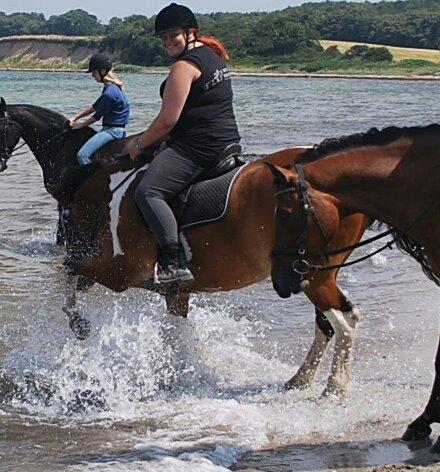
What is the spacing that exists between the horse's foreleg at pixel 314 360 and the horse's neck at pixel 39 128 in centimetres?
501

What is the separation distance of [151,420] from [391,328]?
10.1 feet

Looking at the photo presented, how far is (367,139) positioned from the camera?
601 cm

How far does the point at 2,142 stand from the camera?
10.8 meters

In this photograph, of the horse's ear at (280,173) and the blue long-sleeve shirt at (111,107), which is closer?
the horse's ear at (280,173)

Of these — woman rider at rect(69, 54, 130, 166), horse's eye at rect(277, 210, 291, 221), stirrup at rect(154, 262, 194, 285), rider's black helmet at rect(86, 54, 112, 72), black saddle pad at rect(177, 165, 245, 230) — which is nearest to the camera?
horse's eye at rect(277, 210, 291, 221)

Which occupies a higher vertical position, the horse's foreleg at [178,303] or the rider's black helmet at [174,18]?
the rider's black helmet at [174,18]

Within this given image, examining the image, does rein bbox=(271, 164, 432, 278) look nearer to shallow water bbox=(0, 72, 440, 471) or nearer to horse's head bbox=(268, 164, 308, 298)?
horse's head bbox=(268, 164, 308, 298)

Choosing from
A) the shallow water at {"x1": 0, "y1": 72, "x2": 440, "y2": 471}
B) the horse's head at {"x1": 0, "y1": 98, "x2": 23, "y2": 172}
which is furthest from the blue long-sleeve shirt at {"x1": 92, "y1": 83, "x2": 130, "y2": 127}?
the shallow water at {"x1": 0, "y1": 72, "x2": 440, "y2": 471}

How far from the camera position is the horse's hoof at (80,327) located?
7.58m

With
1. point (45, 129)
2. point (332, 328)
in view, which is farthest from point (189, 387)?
point (45, 129)

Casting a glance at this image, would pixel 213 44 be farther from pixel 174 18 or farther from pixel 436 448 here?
pixel 436 448

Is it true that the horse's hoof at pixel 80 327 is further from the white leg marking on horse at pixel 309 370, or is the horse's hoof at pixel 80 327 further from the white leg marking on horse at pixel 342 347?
the white leg marking on horse at pixel 342 347

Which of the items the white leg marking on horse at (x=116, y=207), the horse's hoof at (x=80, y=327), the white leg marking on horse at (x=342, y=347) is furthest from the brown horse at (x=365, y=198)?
the horse's hoof at (x=80, y=327)

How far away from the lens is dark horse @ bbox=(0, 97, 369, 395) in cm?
642
